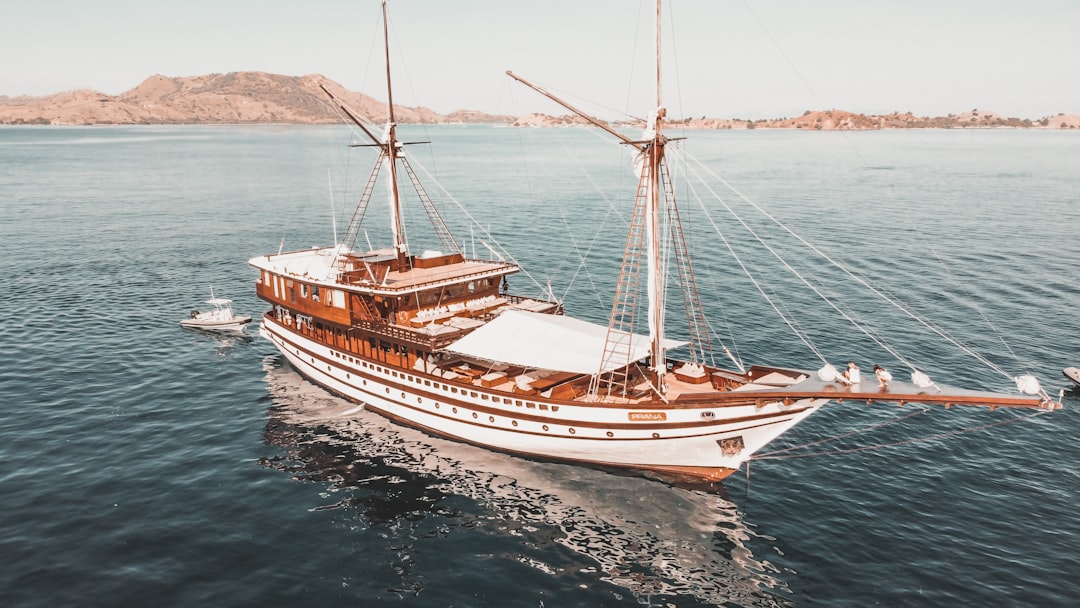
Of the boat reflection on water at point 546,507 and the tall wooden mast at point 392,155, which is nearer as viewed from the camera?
the boat reflection on water at point 546,507

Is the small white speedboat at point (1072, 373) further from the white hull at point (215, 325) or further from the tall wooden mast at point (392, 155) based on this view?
the white hull at point (215, 325)

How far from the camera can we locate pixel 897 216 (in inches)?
3615

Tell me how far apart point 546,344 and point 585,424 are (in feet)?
15.4

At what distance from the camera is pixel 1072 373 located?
37594 millimetres

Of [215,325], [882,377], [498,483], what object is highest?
[882,377]

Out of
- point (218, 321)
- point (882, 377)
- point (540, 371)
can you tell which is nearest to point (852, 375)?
point (882, 377)

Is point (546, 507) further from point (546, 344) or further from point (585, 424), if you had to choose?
point (546, 344)

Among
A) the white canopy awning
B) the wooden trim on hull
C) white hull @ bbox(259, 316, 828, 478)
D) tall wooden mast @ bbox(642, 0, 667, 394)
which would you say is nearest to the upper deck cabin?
white hull @ bbox(259, 316, 828, 478)

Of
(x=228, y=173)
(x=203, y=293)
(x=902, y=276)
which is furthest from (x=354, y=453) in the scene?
(x=228, y=173)

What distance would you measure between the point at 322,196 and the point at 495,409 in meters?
101

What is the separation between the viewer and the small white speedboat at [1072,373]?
3734cm

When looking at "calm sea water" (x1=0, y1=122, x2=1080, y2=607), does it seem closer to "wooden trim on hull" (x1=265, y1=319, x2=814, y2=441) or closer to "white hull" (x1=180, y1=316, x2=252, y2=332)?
"white hull" (x1=180, y1=316, x2=252, y2=332)

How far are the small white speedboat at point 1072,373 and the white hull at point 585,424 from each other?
81.8 ft

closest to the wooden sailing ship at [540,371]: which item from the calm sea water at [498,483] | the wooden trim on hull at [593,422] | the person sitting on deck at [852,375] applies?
the wooden trim on hull at [593,422]
